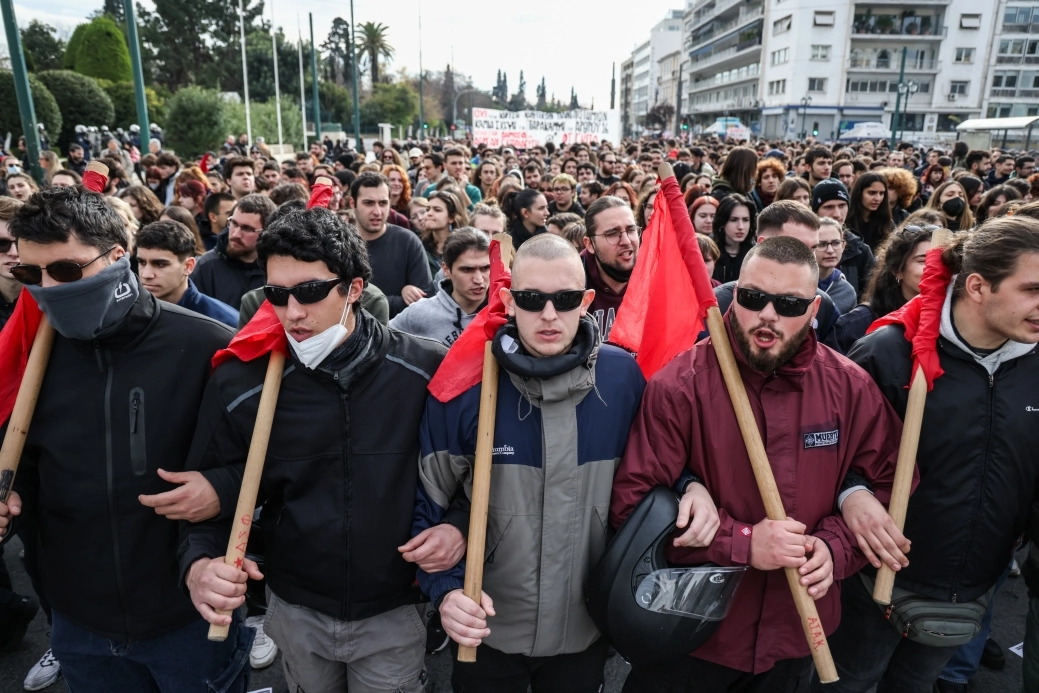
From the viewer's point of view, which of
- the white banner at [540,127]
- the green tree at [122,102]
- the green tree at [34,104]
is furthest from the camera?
the green tree at [122,102]

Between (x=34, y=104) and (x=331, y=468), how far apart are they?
2418 centimetres

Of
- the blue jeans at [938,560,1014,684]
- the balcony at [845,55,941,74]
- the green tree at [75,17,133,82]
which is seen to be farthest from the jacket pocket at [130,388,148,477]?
the balcony at [845,55,941,74]

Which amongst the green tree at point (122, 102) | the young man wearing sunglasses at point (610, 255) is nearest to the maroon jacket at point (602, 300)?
the young man wearing sunglasses at point (610, 255)

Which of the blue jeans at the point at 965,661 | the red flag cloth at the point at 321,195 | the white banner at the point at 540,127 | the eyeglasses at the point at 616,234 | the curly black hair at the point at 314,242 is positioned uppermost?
the white banner at the point at 540,127

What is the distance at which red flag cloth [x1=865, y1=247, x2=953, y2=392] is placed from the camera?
8.07 feet

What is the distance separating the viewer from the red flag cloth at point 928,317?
2.46 metres

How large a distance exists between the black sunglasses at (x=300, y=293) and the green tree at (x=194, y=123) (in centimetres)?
2466

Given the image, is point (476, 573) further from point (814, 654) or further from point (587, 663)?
point (814, 654)

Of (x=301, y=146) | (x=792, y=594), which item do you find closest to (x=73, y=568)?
(x=792, y=594)

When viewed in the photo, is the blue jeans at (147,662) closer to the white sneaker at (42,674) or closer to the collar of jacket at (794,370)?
the white sneaker at (42,674)

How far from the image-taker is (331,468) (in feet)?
7.61

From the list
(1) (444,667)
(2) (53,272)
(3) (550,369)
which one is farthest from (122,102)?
(3) (550,369)

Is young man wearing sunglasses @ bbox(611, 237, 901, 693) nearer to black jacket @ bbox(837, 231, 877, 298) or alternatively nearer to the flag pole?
the flag pole

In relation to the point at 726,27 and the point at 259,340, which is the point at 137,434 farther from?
the point at 726,27
